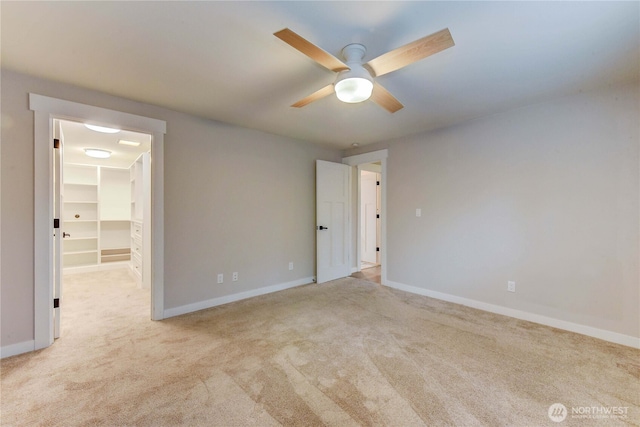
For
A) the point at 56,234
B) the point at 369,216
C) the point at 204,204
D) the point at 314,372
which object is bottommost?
the point at 314,372

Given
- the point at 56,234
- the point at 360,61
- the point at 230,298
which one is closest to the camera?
the point at 360,61

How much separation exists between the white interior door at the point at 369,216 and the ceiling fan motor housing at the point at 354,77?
4.27m

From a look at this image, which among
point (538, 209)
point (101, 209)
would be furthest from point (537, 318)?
point (101, 209)

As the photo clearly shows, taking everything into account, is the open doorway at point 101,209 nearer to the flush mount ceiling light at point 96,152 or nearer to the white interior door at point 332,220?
the flush mount ceiling light at point 96,152

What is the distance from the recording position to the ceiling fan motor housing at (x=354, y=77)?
180cm

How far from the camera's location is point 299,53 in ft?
6.32

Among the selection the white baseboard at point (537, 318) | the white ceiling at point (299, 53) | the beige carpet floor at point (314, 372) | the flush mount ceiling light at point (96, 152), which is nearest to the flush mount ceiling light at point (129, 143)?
the flush mount ceiling light at point (96, 152)

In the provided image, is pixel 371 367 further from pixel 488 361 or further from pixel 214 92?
pixel 214 92

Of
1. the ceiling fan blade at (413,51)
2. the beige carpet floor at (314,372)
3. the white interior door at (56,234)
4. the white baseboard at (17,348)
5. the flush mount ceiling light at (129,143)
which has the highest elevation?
the flush mount ceiling light at (129,143)

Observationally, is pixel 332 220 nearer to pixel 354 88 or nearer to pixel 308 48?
pixel 354 88

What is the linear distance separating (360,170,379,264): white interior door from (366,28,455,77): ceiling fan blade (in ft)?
14.4

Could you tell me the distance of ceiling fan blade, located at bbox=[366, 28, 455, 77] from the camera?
1.37m

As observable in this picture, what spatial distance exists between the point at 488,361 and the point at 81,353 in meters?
3.31

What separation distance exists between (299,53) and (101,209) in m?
5.93
